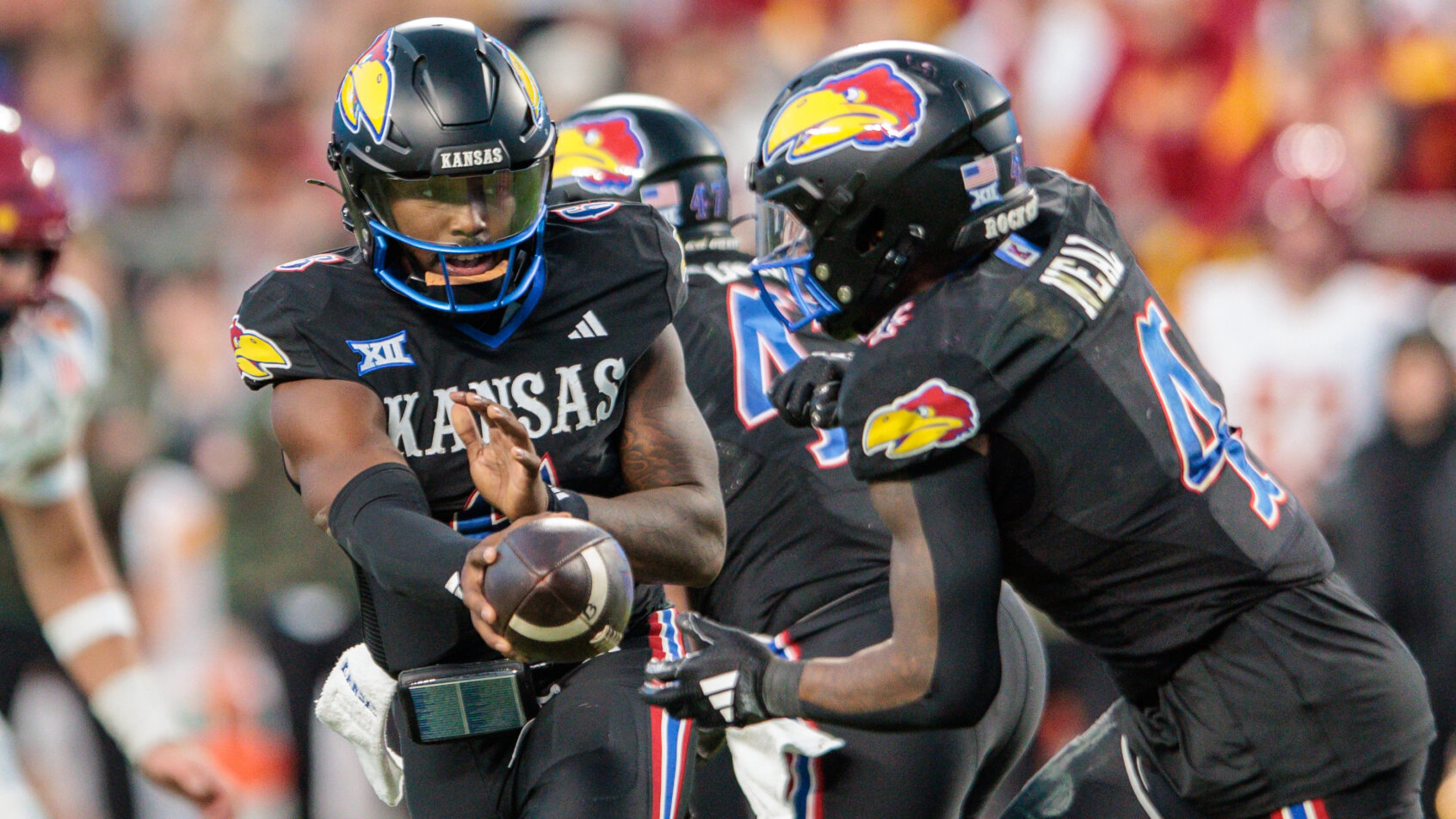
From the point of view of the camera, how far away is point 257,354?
336cm

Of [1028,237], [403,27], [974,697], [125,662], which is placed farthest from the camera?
[125,662]

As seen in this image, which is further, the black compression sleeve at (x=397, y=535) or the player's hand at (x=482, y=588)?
the black compression sleeve at (x=397, y=535)

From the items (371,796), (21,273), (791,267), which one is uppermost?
(791,267)

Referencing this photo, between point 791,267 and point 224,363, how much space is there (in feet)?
16.1

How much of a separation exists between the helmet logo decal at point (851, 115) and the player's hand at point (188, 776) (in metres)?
2.06

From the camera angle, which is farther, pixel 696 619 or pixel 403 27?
pixel 403 27

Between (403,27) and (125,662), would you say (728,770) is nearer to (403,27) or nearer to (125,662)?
(125,662)

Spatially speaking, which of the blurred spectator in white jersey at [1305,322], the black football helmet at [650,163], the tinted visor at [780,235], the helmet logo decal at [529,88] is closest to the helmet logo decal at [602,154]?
the black football helmet at [650,163]

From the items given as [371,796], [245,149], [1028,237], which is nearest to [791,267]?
[1028,237]

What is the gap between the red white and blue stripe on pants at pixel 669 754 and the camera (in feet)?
11.1

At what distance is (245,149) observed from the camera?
28.8 feet

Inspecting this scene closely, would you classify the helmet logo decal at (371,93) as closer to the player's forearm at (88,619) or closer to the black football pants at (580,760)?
the black football pants at (580,760)

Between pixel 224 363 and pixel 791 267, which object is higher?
pixel 791 267

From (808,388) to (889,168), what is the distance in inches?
18.9
